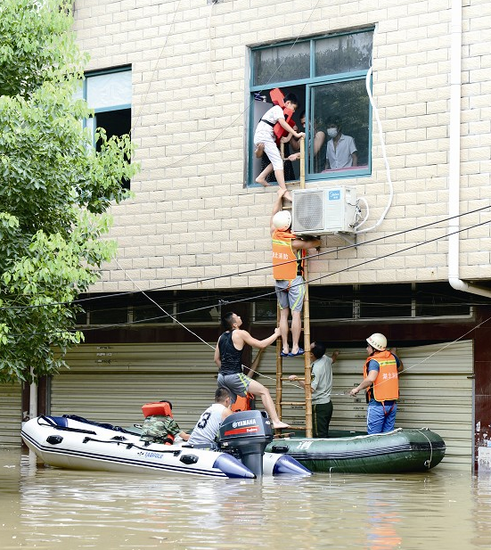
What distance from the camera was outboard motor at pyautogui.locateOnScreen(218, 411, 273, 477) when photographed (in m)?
13.8

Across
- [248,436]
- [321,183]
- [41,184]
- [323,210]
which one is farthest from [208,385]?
[41,184]

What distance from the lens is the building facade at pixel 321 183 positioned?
14969 mm

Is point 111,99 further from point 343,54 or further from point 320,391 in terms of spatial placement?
point 320,391

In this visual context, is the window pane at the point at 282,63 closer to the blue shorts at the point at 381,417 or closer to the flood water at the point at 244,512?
the blue shorts at the point at 381,417

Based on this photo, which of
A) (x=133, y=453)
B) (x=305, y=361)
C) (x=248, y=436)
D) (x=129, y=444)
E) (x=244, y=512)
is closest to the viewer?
(x=244, y=512)

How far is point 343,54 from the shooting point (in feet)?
52.7

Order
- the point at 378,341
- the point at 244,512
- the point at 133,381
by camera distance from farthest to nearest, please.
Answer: the point at 133,381 < the point at 378,341 < the point at 244,512

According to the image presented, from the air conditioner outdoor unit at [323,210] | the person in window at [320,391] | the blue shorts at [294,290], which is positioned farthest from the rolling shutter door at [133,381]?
the air conditioner outdoor unit at [323,210]

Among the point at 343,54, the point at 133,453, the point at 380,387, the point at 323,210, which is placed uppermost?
the point at 343,54

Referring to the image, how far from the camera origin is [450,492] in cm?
1305

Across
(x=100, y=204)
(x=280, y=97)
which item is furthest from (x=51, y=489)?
(x=280, y=97)

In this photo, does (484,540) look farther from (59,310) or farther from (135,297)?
(135,297)

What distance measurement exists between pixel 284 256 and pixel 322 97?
7.89 feet

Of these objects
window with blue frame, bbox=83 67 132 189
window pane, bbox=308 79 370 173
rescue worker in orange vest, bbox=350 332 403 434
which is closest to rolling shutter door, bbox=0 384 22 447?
window with blue frame, bbox=83 67 132 189
